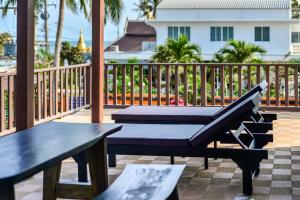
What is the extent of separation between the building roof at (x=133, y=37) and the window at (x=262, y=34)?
11264 mm

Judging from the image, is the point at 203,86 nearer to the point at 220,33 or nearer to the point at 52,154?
the point at 52,154

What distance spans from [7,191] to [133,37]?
4553 cm

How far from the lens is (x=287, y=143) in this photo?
5914mm

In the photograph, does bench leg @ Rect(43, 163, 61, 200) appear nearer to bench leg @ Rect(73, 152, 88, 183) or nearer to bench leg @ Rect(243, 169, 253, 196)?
bench leg @ Rect(73, 152, 88, 183)

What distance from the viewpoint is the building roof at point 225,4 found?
129 feet

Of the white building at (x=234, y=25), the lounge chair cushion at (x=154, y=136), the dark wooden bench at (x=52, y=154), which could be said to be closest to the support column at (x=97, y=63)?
the lounge chair cushion at (x=154, y=136)

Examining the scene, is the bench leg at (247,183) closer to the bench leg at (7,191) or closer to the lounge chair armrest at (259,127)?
the lounge chair armrest at (259,127)

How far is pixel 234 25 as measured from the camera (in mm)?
38469

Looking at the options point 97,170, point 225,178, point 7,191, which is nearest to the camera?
point 7,191

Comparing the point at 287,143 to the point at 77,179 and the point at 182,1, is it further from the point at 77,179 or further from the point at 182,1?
the point at 182,1

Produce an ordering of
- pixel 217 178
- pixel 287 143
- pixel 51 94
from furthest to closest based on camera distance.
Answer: pixel 51 94, pixel 287 143, pixel 217 178

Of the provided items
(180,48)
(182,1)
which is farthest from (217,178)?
(182,1)

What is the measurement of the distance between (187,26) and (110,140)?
36134mm

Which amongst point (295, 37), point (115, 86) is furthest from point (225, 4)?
point (115, 86)
